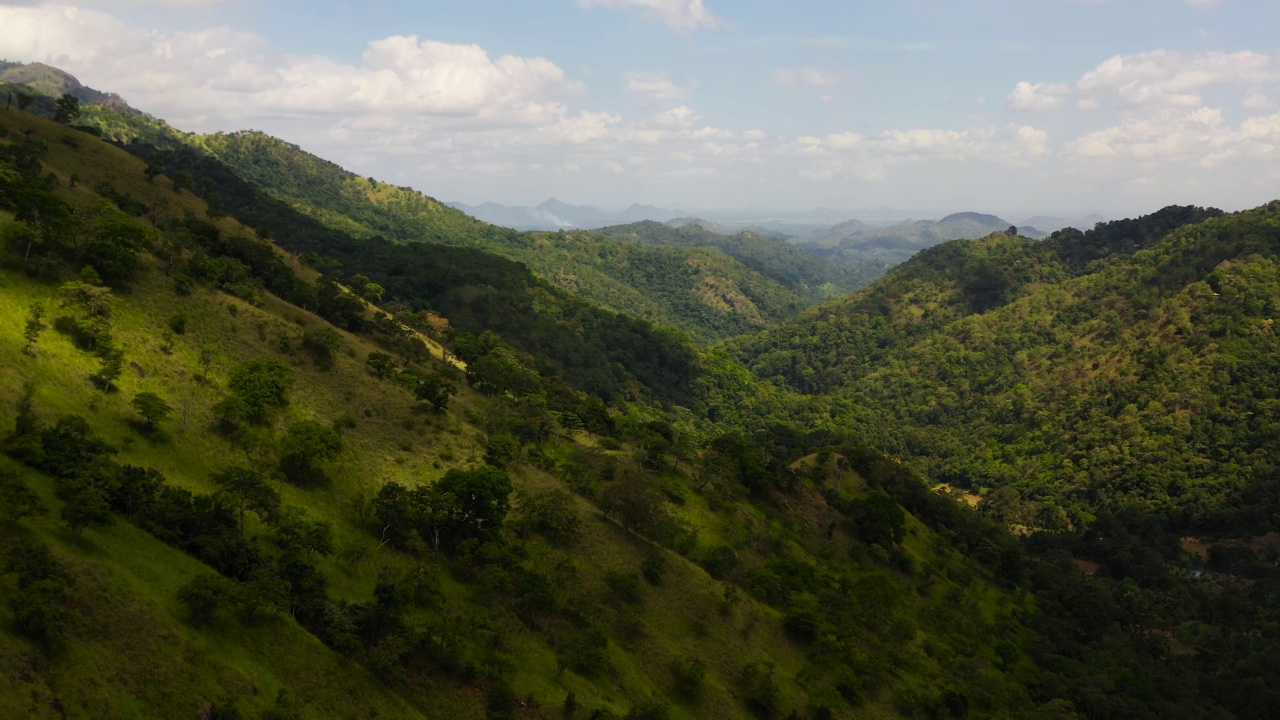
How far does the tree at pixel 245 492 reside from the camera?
35594 mm

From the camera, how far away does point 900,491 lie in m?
87.7

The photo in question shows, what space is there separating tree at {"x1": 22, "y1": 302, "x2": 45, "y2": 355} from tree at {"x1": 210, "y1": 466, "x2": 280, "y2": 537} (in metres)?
13.5

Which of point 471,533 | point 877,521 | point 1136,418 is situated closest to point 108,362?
point 471,533

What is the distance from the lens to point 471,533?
4491 cm

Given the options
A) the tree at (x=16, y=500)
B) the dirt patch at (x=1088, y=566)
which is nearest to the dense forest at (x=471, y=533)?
the tree at (x=16, y=500)

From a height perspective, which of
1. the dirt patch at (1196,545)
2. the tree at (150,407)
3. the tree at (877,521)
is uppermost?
the tree at (150,407)

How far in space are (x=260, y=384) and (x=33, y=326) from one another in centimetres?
1215

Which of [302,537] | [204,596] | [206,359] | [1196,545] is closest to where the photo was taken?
[204,596]

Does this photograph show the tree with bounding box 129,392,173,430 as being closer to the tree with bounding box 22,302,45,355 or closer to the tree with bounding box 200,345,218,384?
the tree with bounding box 22,302,45,355

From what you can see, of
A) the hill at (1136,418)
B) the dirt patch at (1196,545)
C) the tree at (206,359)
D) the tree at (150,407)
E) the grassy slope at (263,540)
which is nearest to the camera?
the grassy slope at (263,540)

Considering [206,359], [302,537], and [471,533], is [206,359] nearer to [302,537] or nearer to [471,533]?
[302,537]

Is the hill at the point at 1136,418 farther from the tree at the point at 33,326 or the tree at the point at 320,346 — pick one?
the tree at the point at 33,326

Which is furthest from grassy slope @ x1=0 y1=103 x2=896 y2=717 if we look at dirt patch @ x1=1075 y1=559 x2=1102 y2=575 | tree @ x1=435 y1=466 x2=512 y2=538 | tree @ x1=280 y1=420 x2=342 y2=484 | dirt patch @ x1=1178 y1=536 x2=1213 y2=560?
dirt patch @ x1=1178 y1=536 x2=1213 y2=560

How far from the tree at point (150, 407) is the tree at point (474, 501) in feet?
51.5
